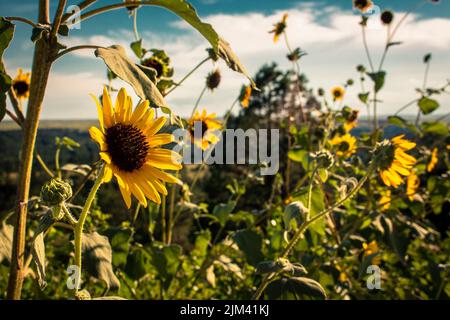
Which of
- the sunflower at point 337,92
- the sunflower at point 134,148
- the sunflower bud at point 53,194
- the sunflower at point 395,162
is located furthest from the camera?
the sunflower at point 337,92

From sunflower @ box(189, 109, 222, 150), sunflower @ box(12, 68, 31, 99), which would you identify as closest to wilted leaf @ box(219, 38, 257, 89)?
sunflower @ box(189, 109, 222, 150)

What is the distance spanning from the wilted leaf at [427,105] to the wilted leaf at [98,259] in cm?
210

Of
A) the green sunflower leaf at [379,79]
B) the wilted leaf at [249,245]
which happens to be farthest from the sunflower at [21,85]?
the green sunflower leaf at [379,79]

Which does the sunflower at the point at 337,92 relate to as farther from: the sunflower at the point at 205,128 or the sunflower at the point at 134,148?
the sunflower at the point at 134,148

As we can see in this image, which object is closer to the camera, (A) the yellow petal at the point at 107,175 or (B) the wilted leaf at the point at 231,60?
(A) the yellow petal at the point at 107,175

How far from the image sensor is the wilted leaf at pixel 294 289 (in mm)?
1114

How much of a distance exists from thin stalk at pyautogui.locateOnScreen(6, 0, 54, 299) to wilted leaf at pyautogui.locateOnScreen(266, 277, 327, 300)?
687 mm

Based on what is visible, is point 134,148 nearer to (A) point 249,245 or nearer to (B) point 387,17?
(A) point 249,245

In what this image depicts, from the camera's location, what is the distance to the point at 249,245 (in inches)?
59.6

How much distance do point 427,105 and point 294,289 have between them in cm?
177

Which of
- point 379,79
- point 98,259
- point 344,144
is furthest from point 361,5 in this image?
point 98,259

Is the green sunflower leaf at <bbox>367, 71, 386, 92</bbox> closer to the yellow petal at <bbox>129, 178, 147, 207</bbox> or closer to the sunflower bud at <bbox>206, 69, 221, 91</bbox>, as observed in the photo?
Answer: the sunflower bud at <bbox>206, 69, 221, 91</bbox>
